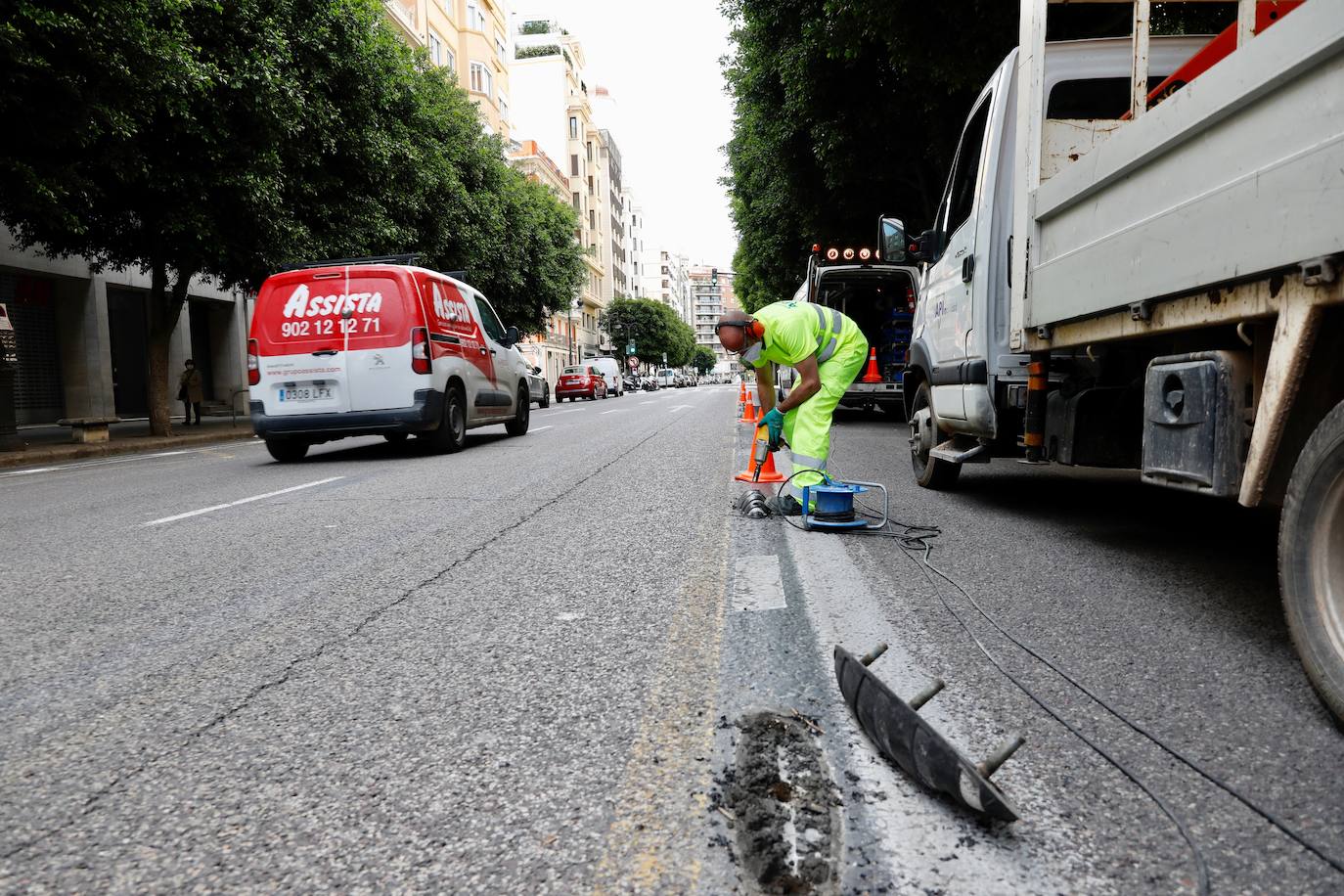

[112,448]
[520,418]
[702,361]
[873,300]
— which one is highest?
[702,361]

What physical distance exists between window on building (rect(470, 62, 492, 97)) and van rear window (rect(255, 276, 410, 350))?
134 ft

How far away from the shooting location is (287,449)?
1048 cm

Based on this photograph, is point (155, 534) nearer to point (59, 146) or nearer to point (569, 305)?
point (59, 146)

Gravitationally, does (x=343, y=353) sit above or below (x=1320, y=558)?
above

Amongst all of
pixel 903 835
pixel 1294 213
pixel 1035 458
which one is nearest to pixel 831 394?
pixel 1035 458

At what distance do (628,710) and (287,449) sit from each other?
922 cm

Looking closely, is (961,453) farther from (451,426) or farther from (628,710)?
(451,426)

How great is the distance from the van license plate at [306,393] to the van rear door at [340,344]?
0.03 ft

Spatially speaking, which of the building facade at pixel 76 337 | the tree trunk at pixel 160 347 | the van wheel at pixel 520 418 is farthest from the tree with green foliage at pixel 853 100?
the building facade at pixel 76 337

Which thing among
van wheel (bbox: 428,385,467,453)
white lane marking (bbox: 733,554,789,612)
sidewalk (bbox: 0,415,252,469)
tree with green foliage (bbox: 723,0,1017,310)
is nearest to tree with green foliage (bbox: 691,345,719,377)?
tree with green foliage (bbox: 723,0,1017,310)

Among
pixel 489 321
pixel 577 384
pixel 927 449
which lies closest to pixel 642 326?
pixel 577 384

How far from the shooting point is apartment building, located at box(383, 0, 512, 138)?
38.1m

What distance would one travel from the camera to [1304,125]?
2.34m

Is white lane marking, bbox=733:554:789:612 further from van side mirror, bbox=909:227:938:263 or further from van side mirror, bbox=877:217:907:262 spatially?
van side mirror, bbox=909:227:938:263
